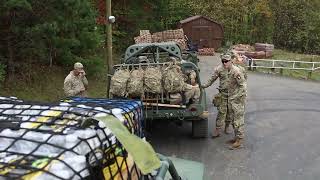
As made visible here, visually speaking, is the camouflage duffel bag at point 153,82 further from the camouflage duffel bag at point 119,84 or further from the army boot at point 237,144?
the army boot at point 237,144

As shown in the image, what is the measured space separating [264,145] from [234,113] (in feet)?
2.75

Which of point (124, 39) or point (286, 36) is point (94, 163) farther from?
point (286, 36)

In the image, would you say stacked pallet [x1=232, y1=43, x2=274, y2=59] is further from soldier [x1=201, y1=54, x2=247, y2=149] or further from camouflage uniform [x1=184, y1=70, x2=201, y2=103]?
camouflage uniform [x1=184, y1=70, x2=201, y2=103]

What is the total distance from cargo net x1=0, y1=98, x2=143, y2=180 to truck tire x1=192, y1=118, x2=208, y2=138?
580 cm

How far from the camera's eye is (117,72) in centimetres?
888

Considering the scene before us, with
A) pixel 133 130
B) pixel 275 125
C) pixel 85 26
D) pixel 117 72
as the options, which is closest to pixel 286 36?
pixel 85 26

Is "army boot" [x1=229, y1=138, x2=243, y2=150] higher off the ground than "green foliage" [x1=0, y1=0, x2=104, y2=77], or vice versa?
"green foliage" [x1=0, y1=0, x2=104, y2=77]

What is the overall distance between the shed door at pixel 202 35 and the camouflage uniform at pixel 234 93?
22465mm

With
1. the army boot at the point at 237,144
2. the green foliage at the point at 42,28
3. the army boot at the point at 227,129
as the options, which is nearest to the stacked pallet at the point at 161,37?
the green foliage at the point at 42,28

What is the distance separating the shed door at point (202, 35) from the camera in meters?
31.6

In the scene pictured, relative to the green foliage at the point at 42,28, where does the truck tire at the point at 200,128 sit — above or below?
below

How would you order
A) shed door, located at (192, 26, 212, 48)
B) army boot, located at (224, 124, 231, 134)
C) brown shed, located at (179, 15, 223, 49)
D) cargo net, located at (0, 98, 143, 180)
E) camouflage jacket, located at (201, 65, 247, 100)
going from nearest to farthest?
cargo net, located at (0, 98, 143, 180) < camouflage jacket, located at (201, 65, 247, 100) < army boot, located at (224, 124, 231, 134) < brown shed, located at (179, 15, 223, 49) < shed door, located at (192, 26, 212, 48)

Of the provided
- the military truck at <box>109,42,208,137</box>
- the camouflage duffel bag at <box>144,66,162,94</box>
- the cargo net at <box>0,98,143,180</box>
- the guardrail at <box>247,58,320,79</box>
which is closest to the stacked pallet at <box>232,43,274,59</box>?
the guardrail at <box>247,58,320,79</box>

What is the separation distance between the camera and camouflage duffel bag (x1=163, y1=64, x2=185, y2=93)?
8516 millimetres
